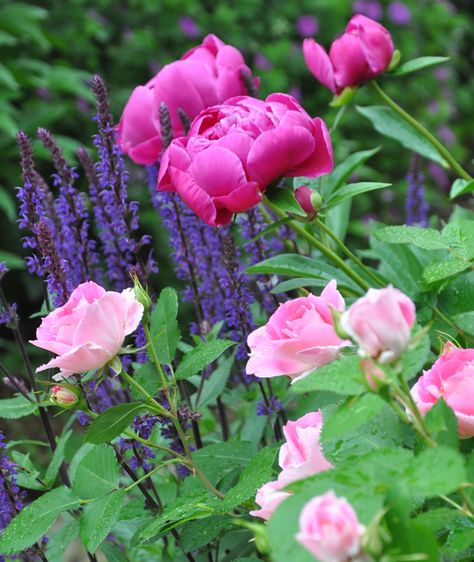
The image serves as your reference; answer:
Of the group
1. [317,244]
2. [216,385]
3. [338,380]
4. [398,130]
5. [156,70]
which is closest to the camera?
[338,380]

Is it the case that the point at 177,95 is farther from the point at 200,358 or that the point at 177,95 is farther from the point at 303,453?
the point at 303,453

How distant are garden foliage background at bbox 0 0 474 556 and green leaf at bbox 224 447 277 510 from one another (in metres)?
2.37

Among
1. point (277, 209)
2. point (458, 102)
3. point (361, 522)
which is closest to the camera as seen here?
point (361, 522)

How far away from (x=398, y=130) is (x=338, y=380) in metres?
0.67

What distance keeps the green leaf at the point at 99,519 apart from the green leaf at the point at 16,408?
21cm

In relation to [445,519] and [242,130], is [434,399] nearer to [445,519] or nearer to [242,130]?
[445,519]

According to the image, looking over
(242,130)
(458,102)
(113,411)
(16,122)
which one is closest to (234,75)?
(242,130)

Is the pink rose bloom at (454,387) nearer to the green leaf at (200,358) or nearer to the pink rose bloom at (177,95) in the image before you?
the green leaf at (200,358)

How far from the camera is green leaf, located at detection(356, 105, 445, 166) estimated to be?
1.13 metres

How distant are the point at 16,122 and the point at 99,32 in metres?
0.51

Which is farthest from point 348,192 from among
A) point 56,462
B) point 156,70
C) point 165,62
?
point 165,62

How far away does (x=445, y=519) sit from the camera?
21.7 inches

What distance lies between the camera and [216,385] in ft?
3.39

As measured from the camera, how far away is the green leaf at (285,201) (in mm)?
856
